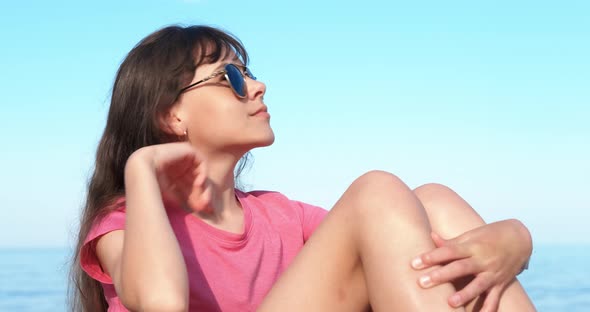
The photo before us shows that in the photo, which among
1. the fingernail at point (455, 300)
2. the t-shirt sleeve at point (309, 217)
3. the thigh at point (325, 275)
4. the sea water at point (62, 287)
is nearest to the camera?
the fingernail at point (455, 300)

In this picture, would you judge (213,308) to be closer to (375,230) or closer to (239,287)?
(239,287)

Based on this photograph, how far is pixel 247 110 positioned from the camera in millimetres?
2957

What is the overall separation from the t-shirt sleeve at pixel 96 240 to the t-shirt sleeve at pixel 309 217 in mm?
846

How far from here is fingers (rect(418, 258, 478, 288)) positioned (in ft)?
6.70

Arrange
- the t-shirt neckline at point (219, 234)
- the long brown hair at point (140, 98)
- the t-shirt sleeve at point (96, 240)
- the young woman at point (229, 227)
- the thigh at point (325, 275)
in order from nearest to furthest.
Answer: the young woman at point (229, 227) < the thigh at point (325, 275) < the t-shirt sleeve at point (96, 240) < the t-shirt neckline at point (219, 234) < the long brown hair at point (140, 98)

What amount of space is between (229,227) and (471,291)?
1151mm

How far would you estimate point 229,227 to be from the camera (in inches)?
117

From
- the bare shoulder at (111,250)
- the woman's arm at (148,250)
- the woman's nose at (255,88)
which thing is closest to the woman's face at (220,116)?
the woman's nose at (255,88)

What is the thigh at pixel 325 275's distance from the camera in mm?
2287

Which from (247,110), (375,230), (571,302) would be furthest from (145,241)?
(571,302)

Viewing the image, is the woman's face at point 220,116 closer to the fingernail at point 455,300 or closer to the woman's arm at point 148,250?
the woman's arm at point 148,250

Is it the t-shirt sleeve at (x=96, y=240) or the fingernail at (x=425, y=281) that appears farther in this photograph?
the t-shirt sleeve at (x=96, y=240)

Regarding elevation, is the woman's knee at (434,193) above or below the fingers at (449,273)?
above

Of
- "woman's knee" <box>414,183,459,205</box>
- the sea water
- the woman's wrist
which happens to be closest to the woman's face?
"woman's knee" <box>414,183,459,205</box>
